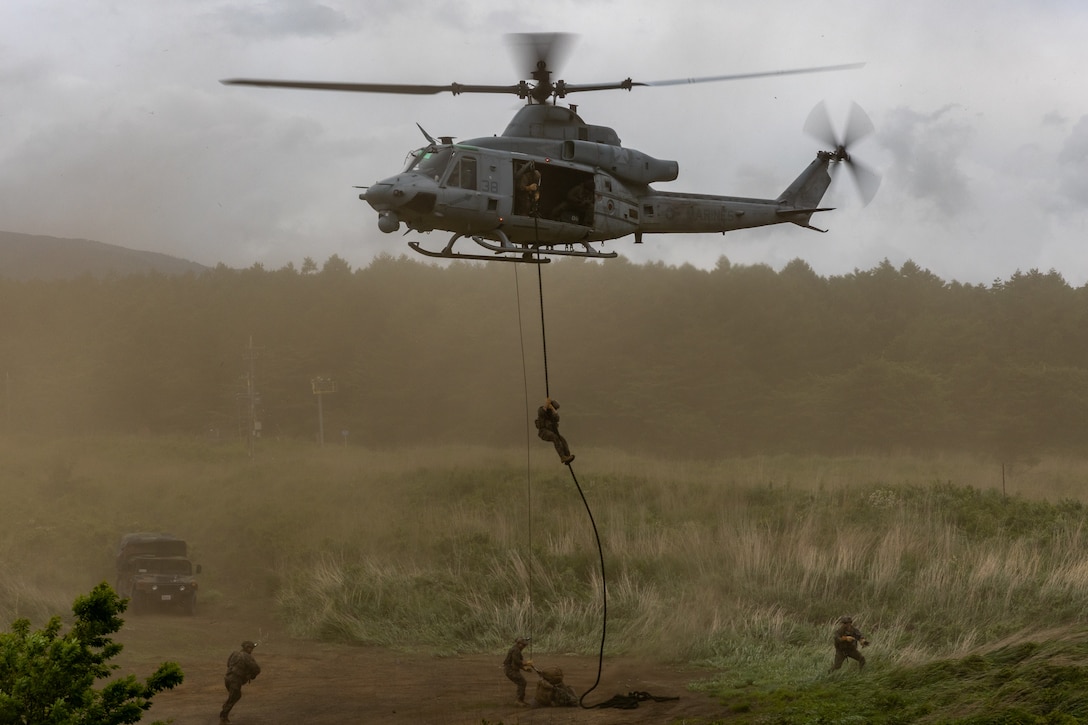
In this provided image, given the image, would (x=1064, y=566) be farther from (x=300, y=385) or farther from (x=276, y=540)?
(x=300, y=385)

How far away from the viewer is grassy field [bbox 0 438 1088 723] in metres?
14.9

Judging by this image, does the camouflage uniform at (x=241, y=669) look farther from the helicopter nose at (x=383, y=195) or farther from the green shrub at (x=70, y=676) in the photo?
the green shrub at (x=70, y=676)

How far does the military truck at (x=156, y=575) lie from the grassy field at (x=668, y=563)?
1741mm

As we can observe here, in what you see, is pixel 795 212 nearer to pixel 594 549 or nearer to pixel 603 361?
pixel 594 549

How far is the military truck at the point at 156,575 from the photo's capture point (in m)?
26.0

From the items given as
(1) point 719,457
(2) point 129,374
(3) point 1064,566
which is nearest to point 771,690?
(3) point 1064,566

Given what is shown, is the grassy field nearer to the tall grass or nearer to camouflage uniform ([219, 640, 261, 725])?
the tall grass

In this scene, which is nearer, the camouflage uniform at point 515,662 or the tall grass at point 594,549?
the camouflage uniform at point 515,662

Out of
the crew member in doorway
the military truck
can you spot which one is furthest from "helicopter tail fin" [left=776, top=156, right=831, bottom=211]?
the military truck

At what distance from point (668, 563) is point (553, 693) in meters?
8.47

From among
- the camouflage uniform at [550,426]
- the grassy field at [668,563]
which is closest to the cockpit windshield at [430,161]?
the camouflage uniform at [550,426]

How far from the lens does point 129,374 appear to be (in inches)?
2554

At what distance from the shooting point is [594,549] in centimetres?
2523

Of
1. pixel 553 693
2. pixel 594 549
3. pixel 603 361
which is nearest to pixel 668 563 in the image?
pixel 594 549
